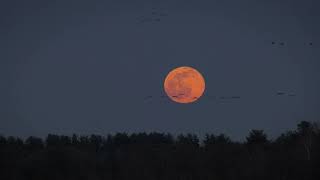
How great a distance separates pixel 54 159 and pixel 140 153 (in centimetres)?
1219

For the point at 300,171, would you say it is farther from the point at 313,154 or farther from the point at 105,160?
the point at 105,160

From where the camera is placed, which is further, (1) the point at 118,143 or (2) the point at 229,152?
(1) the point at 118,143

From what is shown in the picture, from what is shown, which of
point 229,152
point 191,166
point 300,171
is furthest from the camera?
point 229,152

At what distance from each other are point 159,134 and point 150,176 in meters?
64.1

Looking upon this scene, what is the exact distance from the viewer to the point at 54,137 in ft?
403

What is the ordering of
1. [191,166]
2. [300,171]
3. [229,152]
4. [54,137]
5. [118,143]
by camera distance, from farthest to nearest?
[54,137] < [118,143] < [229,152] < [191,166] < [300,171]

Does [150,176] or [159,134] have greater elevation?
[159,134]

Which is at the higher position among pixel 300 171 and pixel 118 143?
pixel 118 143

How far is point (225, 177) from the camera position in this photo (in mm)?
65125

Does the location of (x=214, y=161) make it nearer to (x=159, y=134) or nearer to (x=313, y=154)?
(x=313, y=154)

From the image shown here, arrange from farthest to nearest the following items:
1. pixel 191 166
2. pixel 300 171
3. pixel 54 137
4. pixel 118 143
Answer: pixel 54 137
pixel 118 143
pixel 191 166
pixel 300 171

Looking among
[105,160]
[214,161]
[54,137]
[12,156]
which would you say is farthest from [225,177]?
[54,137]

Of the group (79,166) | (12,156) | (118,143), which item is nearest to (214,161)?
(79,166)

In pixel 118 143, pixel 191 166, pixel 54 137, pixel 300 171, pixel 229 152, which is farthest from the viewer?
pixel 54 137
